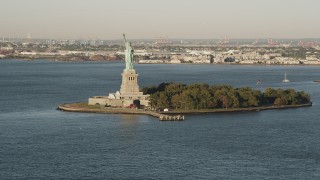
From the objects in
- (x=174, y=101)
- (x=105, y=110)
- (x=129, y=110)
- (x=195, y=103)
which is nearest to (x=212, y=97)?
(x=195, y=103)

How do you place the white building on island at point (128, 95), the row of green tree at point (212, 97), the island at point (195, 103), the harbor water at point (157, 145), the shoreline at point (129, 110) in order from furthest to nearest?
1. the white building on island at point (128, 95)
2. the row of green tree at point (212, 97)
3. the island at point (195, 103)
4. the shoreline at point (129, 110)
5. the harbor water at point (157, 145)

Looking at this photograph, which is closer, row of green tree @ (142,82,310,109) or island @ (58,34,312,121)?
island @ (58,34,312,121)

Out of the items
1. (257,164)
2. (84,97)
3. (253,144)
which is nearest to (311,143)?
(253,144)

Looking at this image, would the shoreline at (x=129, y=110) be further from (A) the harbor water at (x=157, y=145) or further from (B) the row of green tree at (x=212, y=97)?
(A) the harbor water at (x=157, y=145)

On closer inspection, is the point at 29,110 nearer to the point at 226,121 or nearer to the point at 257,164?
the point at 226,121

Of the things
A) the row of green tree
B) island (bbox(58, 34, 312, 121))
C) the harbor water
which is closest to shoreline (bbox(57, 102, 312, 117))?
island (bbox(58, 34, 312, 121))

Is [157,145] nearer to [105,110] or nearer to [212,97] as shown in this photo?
[105,110]

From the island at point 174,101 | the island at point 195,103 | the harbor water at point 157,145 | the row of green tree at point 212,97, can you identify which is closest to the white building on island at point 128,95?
the island at point 174,101

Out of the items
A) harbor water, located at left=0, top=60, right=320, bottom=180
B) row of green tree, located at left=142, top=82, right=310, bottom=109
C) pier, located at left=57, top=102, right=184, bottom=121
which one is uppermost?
row of green tree, located at left=142, top=82, right=310, bottom=109

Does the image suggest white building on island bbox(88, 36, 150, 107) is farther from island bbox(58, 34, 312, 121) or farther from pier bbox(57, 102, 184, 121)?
pier bbox(57, 102, 184, 121)

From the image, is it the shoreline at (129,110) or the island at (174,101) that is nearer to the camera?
the shoreline at (129,110)

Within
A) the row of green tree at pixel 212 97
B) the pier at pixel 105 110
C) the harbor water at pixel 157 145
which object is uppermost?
the row of green tree at pixel 212 97
